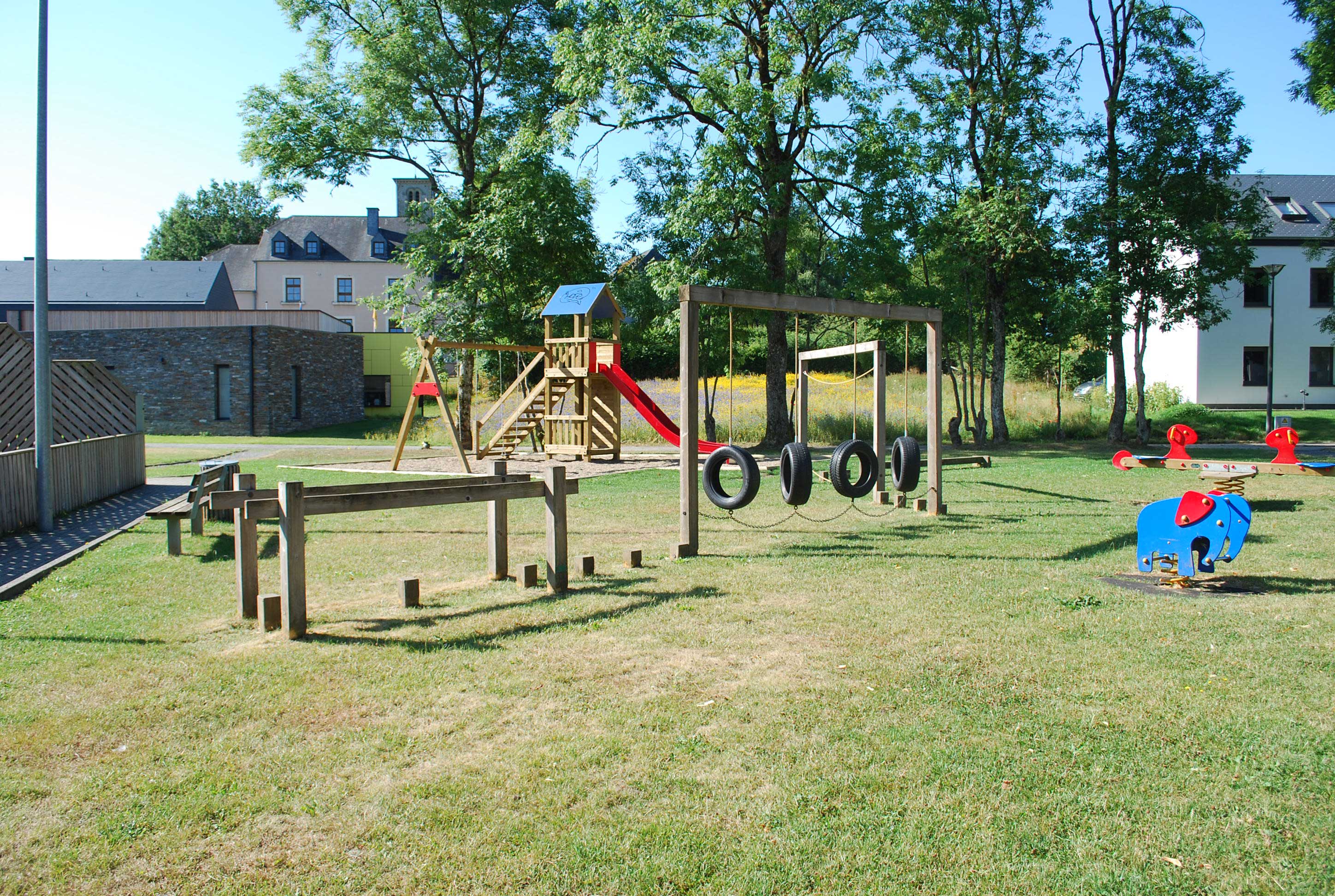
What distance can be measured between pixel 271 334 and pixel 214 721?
31.3m

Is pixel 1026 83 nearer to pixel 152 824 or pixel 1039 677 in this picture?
pixel 1039 677

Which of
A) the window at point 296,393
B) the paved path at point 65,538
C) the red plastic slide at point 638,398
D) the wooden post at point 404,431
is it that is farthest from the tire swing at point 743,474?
the window at point 296,393

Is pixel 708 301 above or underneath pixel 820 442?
above

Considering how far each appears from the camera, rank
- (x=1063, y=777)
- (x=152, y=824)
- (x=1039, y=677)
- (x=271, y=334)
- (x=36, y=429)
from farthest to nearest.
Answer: (x=271, y=334)
(x=36, y=429)
(x=1039, y=677)
(x=1063, y=777)
(x=152, y=824)

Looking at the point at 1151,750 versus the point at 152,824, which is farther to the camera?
the point at 1151,750

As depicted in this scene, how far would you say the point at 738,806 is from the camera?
3514mm

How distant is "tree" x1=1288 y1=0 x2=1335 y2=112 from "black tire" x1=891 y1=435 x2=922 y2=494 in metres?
18.3

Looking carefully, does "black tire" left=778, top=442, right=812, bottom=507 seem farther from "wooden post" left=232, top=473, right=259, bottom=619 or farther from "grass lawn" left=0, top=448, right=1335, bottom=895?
"wooden post" left=232, top=473, right=259, bottom=619

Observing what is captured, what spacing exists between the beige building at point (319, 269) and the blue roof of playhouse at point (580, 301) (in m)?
42.0

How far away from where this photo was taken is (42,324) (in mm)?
10227

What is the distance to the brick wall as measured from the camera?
3288 cm

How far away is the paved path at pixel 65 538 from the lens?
7.80 m

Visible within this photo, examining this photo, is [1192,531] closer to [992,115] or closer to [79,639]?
[79,639]

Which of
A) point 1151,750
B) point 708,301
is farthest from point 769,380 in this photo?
point 1151,750
